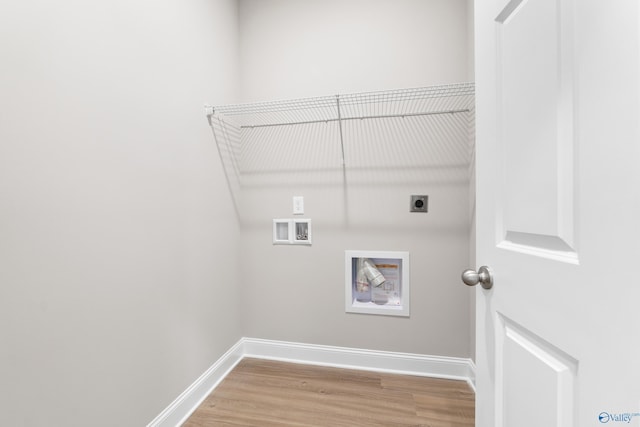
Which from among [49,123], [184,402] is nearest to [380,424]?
[184,402]

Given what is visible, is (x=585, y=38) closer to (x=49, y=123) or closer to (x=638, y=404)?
(x=638, y=404)

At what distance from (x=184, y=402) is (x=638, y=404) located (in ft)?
5.68

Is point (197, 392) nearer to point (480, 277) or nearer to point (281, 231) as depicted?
point (281, 231)

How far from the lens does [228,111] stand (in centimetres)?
179

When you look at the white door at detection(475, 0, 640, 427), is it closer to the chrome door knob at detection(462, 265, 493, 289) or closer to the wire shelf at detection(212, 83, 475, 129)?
the chrome door knob at detection(462, 265, 493, 289)

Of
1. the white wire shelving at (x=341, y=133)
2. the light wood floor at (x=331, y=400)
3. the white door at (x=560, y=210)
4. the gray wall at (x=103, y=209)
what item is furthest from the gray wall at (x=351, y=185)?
the white door at (x=560, y=210)

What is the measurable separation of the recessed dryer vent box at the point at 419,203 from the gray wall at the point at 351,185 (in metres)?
0.04

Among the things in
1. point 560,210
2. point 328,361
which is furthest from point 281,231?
point 560,210

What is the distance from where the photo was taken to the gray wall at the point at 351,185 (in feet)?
5.78

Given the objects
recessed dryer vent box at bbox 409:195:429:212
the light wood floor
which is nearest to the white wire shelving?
recessed dryer vent box at bbox 409:195:429:212

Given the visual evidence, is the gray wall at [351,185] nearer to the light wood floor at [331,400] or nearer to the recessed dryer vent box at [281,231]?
the recessed dryer vent box at [281,231]

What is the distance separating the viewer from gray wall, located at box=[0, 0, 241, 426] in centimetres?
84

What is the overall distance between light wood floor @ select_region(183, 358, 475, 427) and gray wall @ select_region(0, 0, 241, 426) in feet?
0.89

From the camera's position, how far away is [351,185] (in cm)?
189
